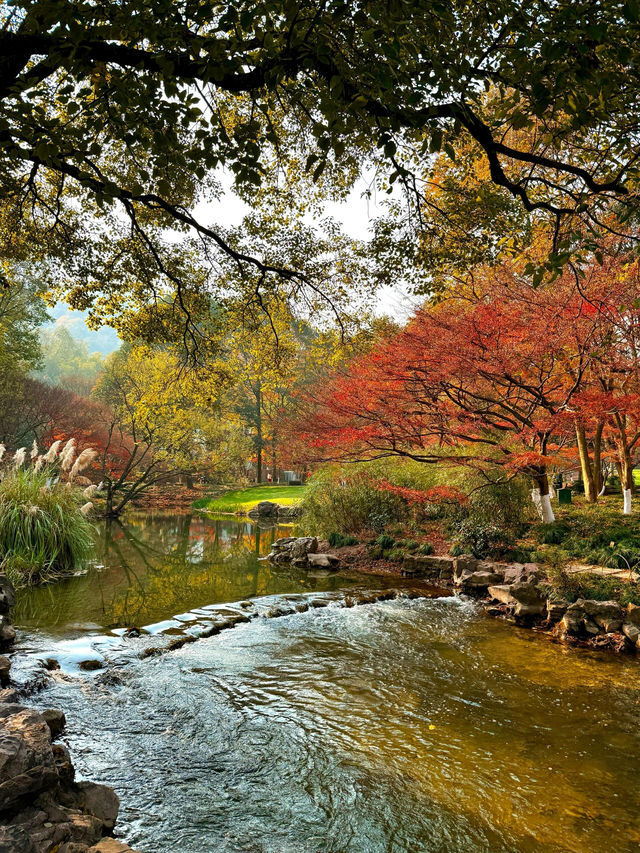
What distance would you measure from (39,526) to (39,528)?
0.05m

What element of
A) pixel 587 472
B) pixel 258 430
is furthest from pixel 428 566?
pixel 258 430

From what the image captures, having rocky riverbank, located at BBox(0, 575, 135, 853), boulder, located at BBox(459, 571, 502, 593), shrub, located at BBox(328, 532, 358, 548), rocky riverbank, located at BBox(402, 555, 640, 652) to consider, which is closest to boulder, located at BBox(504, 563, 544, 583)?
rocky riverbank, located at BBox(402, 555, 640, 652)

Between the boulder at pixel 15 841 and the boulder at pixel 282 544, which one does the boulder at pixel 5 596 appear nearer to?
the boulder at pixel 15 841

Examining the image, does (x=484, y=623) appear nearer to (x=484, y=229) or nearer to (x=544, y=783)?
(x=544, y=783)

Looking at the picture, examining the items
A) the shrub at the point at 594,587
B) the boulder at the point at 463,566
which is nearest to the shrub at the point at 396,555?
the boulder at the point at 463,566

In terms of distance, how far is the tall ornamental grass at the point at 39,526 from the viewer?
765cm

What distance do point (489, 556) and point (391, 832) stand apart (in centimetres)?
695

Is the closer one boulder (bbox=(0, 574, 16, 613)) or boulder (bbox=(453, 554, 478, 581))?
boulder (bbox=(0, 574, 16, 613))

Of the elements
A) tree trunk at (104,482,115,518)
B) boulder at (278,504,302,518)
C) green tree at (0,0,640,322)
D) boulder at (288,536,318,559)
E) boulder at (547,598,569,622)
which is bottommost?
boulder at (547,598,569,622)

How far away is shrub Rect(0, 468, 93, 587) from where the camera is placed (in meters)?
7.65

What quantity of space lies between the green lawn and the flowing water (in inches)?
620


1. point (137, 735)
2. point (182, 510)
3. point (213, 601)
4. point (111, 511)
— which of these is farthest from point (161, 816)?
point (182, 510)

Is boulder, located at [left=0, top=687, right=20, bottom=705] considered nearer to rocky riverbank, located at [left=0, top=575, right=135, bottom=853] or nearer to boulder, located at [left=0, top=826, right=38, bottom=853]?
rocky riverbank, located at [left=0, top=575, right=135, bottom=853]

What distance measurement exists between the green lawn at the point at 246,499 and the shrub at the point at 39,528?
13.2 m
